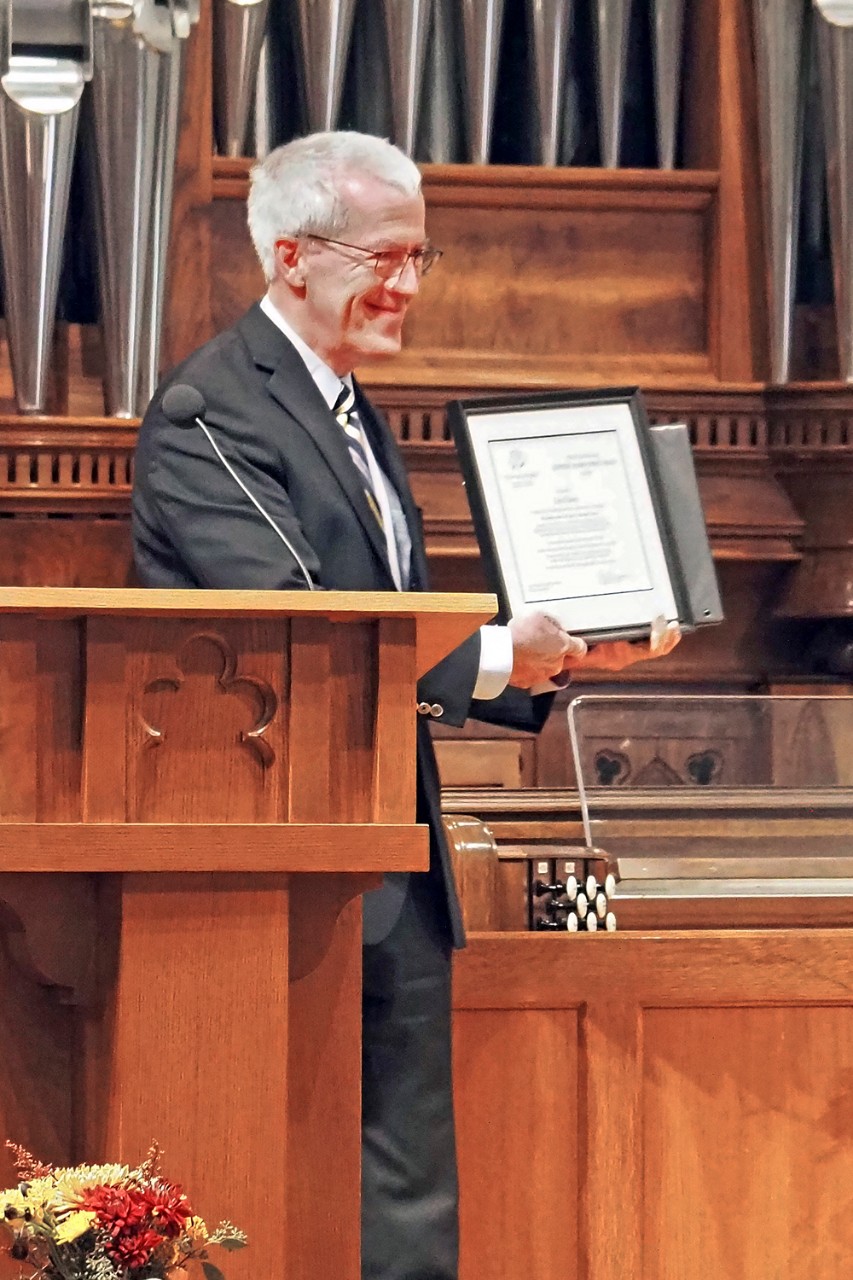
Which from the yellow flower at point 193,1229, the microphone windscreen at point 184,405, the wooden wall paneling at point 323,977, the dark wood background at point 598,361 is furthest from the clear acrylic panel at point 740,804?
the yellow flower at point 193,1229

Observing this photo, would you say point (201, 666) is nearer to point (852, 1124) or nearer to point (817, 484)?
point (852, 1124)

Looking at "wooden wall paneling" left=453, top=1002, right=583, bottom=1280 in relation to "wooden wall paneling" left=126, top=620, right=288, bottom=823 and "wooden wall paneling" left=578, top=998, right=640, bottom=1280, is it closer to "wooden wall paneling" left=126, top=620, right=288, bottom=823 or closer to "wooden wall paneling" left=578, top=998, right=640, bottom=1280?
"wooden wall paneling" left=578, top=998, right=640, bottom=1280

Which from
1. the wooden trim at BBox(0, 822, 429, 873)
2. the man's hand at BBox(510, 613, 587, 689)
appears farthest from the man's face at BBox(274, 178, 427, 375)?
the wooden trim at BBox(0, 822, 429, 873)

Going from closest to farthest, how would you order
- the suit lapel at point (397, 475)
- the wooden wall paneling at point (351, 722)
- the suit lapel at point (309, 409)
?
the wooden wall paneling at point (351, 722) → the suit lapel at point (309, 409) → the suit lapel at point (397, 475)

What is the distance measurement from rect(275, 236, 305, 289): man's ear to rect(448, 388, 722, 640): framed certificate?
1.14ft

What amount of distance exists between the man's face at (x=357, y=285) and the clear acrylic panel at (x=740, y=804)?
29.8 inches

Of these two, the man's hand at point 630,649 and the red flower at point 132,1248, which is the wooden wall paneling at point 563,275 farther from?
the red flower at point 132,1248

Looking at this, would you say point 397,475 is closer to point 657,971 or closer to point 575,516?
point 575,516

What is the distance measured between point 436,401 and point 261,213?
100 centimetres

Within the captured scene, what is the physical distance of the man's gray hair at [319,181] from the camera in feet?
9.17

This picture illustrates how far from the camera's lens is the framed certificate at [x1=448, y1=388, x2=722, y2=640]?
296 cm

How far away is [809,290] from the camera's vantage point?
4.07 meters

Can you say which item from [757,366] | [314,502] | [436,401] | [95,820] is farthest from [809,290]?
[95,820]

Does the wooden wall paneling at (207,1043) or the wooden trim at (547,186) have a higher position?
the wooden trim at (547,186)
